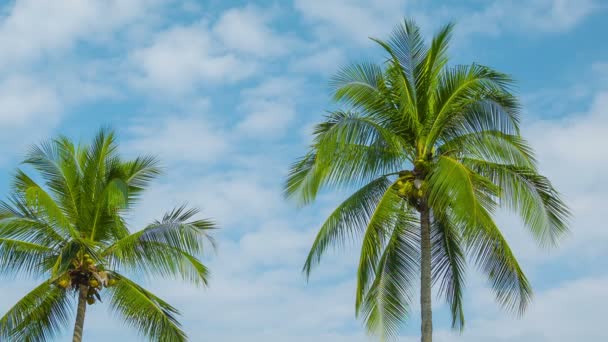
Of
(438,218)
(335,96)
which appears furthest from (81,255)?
(438,218)

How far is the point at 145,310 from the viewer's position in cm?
2106

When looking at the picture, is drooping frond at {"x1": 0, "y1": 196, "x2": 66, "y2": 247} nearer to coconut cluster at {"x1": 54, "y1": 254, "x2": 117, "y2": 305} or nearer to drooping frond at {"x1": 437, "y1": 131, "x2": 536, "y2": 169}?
coconut cluster at {"x1": 54, "y1": 254, "x2": 117, "y2": 305}

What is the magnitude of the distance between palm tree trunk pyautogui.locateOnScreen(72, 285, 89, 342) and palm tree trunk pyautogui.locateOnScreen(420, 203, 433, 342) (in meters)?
7.90

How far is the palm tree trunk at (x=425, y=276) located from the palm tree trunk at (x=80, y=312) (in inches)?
311

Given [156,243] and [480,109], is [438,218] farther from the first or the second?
[156,243]

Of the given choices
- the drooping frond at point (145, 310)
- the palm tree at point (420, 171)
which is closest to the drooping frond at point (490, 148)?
the palm tree at point (420, 171)

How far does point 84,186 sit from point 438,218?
345 inches

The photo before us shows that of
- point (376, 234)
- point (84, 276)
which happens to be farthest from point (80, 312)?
point (376, 234)

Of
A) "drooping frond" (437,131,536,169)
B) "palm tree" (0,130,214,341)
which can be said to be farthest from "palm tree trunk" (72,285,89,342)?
"drooping frond" (437,131,536,169)

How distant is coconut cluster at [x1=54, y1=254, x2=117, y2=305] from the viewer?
20688 millimetres

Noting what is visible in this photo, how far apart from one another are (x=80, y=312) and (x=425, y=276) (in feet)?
26.8

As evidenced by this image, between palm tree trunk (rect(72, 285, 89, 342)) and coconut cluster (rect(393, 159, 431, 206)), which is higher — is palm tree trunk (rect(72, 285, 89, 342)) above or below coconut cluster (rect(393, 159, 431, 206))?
below

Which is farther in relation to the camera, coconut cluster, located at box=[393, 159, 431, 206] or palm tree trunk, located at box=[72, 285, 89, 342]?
palm tree trunk, located at box=[72, 285, 89, 342]

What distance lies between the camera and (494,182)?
18891 mm
